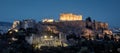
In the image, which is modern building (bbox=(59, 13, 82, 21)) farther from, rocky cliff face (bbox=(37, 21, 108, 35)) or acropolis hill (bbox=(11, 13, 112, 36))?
rocky cliff face (bbox=(37, 21, 108, 35))

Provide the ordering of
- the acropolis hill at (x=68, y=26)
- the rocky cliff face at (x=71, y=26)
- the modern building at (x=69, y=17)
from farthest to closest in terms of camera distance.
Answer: the modern building at (x=69, y=17), the rocky cliff face at (x=71, y=26), the acropolis hill at (x=68, y=26)

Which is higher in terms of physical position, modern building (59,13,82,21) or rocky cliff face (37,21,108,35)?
modern building (59,13,82,21)

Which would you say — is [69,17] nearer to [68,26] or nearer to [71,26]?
[71,26]

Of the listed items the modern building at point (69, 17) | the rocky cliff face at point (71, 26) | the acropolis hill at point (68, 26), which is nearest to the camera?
the acropolis hill at point (68, 26)

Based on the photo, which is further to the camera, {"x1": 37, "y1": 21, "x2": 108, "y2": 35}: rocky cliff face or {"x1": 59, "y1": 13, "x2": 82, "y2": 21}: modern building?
{"x1": 59, "y1": 13, "x2": 82, "y2": 21}: modern building

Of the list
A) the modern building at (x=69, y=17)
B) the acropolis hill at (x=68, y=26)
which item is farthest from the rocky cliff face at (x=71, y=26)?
the modern building at (x=69, y=17)

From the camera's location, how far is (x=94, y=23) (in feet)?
209

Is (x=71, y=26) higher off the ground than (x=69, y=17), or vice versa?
(x=69, y=17)

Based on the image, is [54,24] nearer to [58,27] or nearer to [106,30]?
[58,27]

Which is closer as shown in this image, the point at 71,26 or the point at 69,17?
the point at 71,26

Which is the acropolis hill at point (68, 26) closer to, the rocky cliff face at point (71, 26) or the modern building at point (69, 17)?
the rocky cliff face at point (71, 26)

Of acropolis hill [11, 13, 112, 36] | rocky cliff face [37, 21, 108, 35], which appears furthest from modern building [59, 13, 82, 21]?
rocky cliff face [37, 21, 108, 35]

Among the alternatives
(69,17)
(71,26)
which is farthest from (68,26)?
(69,17)

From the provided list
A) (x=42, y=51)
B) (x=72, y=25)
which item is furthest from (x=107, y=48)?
(x=72, y=25)
